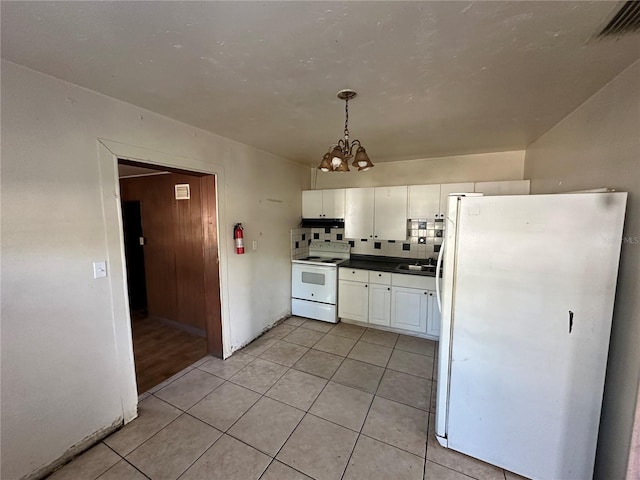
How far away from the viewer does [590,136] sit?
1786 millimetres

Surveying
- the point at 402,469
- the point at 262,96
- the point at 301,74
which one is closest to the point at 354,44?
the point at 301,74

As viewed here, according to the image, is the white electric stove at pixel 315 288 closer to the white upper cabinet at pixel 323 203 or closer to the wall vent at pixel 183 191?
the white upper cabinet at pixel 323 203

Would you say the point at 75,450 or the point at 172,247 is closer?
the point at 75,450

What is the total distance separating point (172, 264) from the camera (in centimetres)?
361

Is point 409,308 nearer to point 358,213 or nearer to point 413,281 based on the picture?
point 413,281

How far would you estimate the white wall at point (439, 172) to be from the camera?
338cm

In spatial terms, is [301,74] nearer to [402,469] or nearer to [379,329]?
[402,469]

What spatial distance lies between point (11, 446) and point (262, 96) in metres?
2.53

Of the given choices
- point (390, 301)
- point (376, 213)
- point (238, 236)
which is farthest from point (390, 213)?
point (238, 236)

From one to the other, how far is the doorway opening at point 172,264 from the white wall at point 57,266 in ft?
2.63

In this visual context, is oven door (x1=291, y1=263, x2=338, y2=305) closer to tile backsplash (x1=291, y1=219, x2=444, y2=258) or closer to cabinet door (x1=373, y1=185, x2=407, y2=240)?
tile backsplash (x1=291, y1=219, x2=444, y2=258)

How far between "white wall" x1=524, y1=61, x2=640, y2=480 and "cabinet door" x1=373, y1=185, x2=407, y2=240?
190 cm

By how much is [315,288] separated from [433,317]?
5.30ft

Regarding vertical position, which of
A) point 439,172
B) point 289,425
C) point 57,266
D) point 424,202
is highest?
point 439,172
